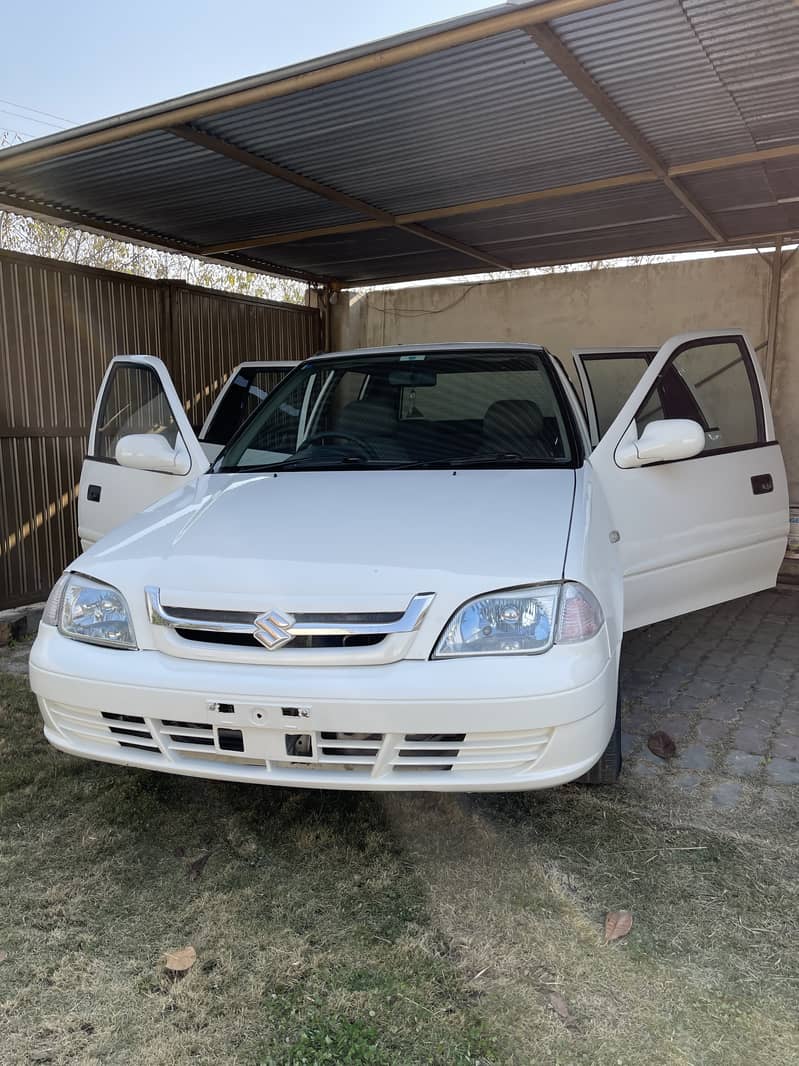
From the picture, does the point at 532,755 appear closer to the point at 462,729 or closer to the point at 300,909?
the point at 462,729

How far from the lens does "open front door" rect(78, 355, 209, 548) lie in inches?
141

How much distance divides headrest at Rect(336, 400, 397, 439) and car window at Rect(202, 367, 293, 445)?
1.82 meters

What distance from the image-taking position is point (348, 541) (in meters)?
2.37

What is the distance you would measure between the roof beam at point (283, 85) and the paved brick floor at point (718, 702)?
3.00 m

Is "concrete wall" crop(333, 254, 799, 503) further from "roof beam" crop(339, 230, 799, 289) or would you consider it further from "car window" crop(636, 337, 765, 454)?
"car window" crop(636, 337, 765, 454)

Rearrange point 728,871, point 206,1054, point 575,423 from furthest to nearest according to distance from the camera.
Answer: point 575,423, point 728,871, point 206,1054

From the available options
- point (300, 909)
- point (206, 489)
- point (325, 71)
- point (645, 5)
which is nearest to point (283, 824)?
point (300, 909)

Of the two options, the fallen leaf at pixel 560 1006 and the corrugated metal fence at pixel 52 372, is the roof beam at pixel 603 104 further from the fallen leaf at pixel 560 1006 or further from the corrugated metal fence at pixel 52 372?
the corrugated metal fence at pixel 52 372

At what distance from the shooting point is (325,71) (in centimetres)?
352

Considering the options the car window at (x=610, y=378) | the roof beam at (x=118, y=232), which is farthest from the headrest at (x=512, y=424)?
the roof beam at (x=118, y=232)

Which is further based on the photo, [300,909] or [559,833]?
[559,833]

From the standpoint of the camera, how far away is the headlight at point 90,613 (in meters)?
2.33

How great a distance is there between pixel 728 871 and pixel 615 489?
1455 mm

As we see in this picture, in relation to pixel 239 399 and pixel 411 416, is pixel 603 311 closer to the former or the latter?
pixel 239 399
